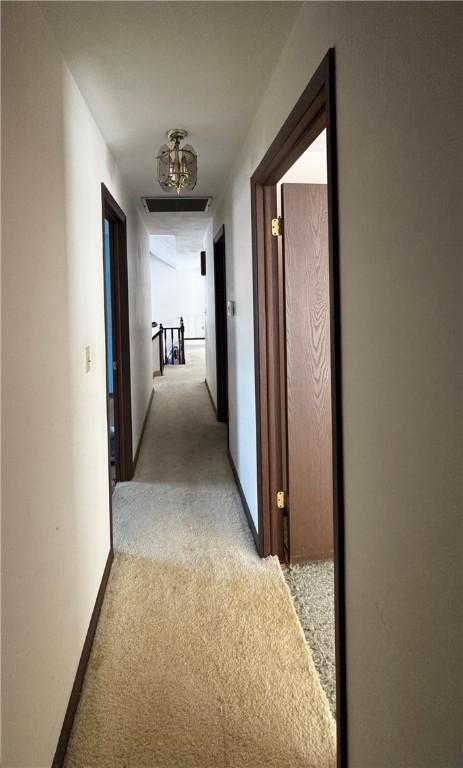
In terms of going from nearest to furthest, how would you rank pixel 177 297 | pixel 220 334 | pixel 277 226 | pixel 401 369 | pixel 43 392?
pixel 401 369 → pixel 43 392 → pixel 277 226 → pixel 220 334 → pixel 177 297

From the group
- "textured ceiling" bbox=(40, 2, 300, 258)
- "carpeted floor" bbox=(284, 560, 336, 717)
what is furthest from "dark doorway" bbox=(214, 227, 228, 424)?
"carpeted floor" bbox=(284, 560, 336, 717)

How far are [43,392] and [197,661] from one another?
3.85 feet

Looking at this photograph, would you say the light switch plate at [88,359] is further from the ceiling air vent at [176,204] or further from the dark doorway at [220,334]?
the dark doorway at [220,334]

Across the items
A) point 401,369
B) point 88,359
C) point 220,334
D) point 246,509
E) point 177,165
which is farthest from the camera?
point 220,334

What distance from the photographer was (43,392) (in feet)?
4.44

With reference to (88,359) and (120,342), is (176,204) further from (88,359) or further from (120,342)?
(88,359)

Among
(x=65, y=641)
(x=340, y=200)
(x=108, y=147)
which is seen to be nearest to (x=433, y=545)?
(x=340, y=200)

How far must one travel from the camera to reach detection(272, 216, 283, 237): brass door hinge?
237cm

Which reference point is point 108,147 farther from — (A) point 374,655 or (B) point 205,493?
(A) point 374,655

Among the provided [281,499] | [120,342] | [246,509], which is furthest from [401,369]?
[120,342]

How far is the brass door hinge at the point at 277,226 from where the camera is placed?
237 cm

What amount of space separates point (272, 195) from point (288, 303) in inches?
21.1

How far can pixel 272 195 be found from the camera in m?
2.39

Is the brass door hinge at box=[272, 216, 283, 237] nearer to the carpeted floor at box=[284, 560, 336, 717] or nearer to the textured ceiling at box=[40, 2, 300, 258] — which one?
the textured ceiling at box=[40, 2, 300, 258]
